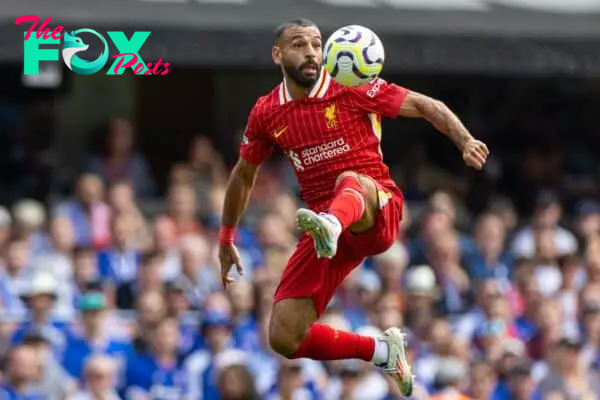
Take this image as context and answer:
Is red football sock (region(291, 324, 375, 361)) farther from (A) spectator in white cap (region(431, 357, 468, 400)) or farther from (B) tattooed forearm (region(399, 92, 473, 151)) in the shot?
(A) spectator in white cap (region(431, 357, 468, 400))

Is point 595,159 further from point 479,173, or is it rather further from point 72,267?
point 72,267

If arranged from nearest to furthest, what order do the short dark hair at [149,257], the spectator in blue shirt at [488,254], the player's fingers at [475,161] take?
the player's fingers at [475,161] → the short dark hair at [149,257] → the spectator in blue shirt at [488,254]

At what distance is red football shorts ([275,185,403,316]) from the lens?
35.4 feet

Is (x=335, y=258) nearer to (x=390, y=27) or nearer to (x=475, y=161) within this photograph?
(x=475, y=161)

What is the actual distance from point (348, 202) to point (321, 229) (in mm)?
391

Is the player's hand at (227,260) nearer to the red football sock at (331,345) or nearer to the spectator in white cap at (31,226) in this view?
the red football sock at (331,345)

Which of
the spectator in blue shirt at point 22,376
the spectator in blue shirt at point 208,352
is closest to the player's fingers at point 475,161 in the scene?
the spectator in blue shirt at point 208,352

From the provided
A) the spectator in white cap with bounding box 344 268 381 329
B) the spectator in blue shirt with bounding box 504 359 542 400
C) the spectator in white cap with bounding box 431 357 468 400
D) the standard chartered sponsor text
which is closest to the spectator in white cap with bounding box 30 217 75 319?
the spectator in white cap with bounding box 344 268 381 329

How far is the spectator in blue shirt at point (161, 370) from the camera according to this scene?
14.2 metres

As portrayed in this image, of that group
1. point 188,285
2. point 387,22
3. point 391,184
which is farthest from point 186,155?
point 391,184

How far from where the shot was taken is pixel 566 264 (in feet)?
55.2

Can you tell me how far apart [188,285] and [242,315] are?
0.69 m

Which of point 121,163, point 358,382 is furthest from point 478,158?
point 121,163

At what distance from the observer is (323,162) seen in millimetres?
10883
